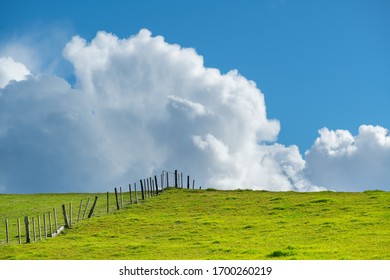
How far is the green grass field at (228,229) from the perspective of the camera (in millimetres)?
35938

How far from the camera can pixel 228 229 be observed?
47.4m

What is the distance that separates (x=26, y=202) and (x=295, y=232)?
43.9 meters

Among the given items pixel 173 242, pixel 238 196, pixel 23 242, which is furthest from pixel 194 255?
pixel 238 196

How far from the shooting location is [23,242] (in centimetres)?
4641

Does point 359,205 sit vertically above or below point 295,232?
above

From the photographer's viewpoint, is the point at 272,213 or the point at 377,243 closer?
the point at 377,243

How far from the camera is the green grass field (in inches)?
1415
